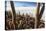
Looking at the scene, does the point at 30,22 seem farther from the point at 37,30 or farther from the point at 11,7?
the point at 11,7

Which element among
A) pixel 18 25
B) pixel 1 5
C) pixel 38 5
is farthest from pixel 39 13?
pixel 1 5

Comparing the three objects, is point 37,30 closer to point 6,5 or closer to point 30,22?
point 30,22

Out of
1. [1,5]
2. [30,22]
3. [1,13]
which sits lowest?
[30,22]

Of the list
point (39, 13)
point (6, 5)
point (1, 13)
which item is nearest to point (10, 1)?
point (6, 5)

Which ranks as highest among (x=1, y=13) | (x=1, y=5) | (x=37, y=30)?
(x=1, y=5)

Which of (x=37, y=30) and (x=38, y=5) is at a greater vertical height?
(x=38, y=5)

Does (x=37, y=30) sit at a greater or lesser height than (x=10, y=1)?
lesser

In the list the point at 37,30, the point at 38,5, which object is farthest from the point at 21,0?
the point at 37,30
